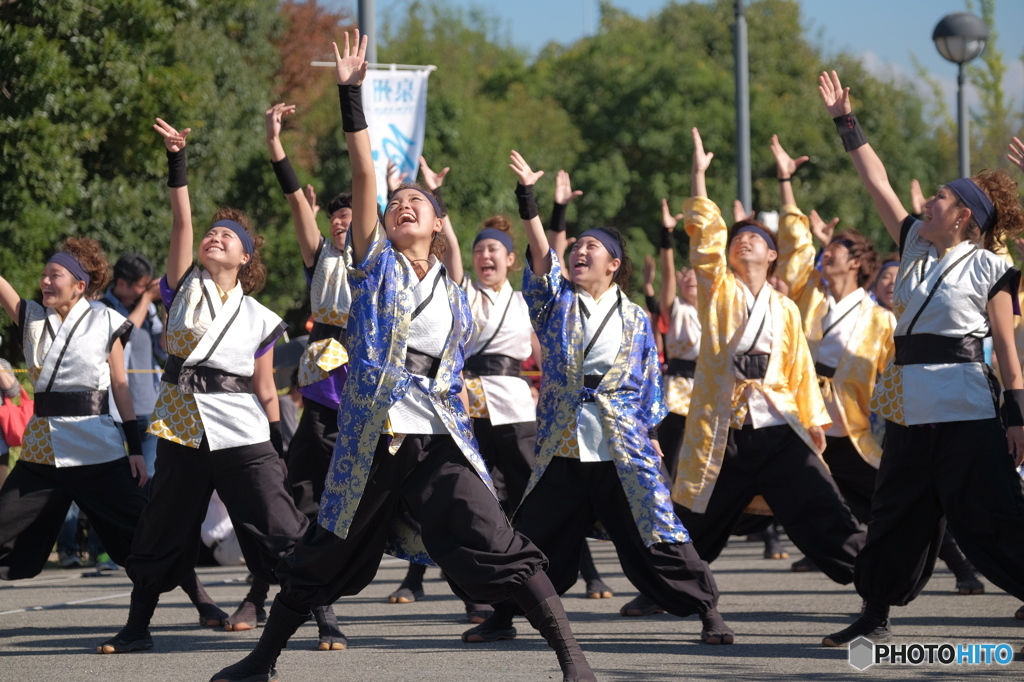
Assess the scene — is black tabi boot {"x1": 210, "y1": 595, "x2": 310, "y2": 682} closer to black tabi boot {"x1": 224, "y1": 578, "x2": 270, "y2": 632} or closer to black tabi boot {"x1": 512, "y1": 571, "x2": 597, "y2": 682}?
black tabi boot {"x1": 512, "y1": 571, "x2": 597, "y2": 682}

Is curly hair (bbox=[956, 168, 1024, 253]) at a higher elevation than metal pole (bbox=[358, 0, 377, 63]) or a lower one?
lower

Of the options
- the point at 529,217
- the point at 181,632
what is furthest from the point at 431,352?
the point at 181,632

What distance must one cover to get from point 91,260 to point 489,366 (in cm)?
237

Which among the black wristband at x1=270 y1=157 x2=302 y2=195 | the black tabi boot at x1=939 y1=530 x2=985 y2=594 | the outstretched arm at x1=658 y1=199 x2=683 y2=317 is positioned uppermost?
the black wristband at x1=270 y1=157 x2=302 y2=195

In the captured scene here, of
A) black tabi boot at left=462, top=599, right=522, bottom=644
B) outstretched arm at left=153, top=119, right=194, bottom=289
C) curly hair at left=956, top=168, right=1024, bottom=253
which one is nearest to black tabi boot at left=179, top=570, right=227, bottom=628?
black tabi boot at left=462, top=599, right=522, bottom=644

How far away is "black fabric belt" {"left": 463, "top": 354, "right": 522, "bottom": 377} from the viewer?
7664 mm

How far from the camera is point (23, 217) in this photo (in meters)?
13.4

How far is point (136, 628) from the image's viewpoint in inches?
240

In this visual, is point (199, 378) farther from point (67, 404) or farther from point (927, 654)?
point (927, 654)

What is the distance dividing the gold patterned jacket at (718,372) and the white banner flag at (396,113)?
4.22 metres

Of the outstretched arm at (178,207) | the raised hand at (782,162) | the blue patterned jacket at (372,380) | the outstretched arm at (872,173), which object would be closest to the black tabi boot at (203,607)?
the outstretched arm at (178,207)

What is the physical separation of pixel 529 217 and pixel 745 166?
9193 millimetres

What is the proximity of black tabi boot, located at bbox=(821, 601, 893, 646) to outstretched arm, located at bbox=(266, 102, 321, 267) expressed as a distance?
3393mm

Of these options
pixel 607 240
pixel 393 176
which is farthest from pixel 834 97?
pixel 393 176
